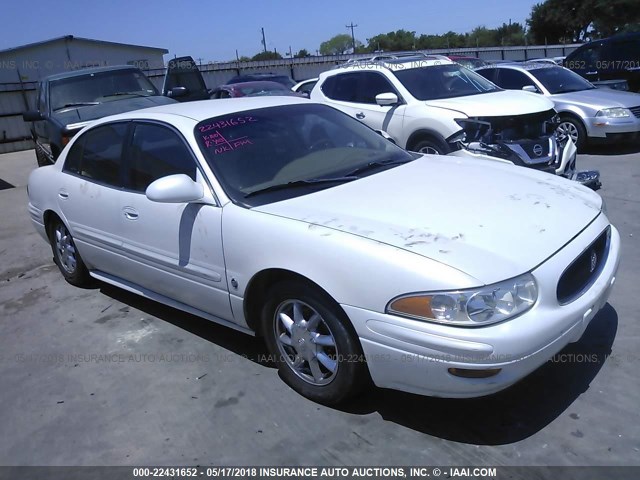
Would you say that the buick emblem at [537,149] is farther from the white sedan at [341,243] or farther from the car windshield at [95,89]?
the car windshield at [95,89]

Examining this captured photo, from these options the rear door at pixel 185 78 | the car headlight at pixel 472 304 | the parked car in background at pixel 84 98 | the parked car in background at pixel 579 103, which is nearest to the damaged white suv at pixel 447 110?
the parked car in background at pixel 579 103

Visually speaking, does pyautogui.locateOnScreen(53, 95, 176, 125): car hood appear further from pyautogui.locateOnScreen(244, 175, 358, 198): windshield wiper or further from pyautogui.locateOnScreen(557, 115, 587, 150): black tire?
pyautogui.locateOnScreen(557, 115, 587, 150): black tire

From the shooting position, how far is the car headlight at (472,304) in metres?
2.53

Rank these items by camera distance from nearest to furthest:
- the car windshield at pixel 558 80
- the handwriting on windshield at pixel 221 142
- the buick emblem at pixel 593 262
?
the buick emblem at pixel 593 262 → the handwriting on windshield at pixel 221 142 → the car windshield at pixel 558 80

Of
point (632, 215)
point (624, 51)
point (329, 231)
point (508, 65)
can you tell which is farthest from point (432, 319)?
point (624, 51)

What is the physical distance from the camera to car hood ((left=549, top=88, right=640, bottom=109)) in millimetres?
9211

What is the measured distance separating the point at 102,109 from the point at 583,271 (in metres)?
8.02

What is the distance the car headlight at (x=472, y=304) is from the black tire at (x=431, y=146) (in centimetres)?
492

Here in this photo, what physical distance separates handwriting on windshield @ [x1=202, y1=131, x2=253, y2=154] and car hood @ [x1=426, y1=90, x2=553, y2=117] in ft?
14.2

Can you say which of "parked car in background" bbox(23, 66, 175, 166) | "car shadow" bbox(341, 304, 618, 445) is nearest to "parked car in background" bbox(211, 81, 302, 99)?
"parked car in background" bbox(23, 66, 175, 166)

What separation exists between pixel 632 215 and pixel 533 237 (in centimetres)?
381

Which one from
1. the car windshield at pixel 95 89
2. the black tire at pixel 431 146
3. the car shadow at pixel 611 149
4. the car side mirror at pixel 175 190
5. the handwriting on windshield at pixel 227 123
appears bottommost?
the car shadow at pixel 611 149

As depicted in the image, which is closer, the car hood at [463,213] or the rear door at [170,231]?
the car hood at [463,213]

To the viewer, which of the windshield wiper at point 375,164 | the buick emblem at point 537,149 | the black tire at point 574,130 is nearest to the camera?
the windshield wiper at point 375,164
